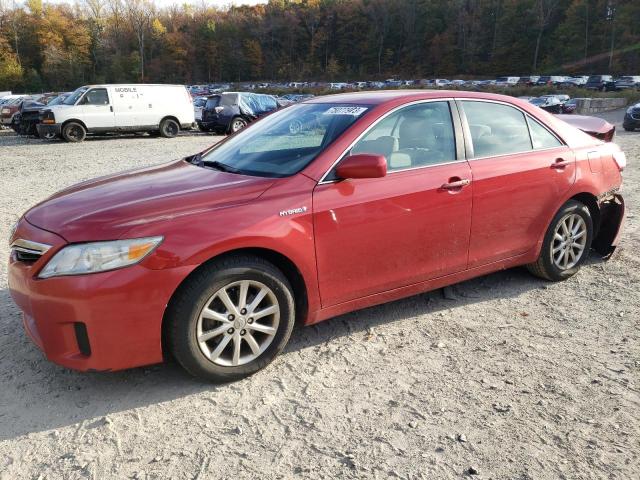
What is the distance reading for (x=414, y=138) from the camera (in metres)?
3.71

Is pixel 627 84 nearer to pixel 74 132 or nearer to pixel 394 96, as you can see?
pixel 74 132

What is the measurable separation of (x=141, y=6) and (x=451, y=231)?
105 meters

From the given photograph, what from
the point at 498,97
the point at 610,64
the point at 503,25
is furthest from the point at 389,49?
the point at 498,97

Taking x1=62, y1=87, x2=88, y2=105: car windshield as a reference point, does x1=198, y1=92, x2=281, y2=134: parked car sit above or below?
below

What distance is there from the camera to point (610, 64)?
3118 inches

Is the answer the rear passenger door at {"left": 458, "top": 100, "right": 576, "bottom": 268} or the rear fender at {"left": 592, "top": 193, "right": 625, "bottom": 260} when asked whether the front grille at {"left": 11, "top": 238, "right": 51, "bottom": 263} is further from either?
the rear fender at {"left": 592, "top": 193, "right": 625, "bottom": 260}

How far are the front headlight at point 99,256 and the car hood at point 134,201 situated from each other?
0.05m

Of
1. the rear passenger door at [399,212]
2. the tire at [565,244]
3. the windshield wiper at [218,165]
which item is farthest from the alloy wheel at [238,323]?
the tire at [565,244]

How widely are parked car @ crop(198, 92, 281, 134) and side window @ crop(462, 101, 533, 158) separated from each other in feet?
53.5

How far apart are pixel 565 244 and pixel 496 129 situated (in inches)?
48.5

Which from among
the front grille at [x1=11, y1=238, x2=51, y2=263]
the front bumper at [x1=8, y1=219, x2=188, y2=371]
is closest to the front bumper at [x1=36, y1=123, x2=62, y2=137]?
the front grille at [x1=11, y1=238, x2=51, y2=263]

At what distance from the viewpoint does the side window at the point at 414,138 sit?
11.6 feet

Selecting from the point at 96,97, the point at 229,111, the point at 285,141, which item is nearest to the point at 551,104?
the point at 229,111

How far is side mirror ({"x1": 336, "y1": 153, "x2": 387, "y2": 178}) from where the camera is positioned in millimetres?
3182
